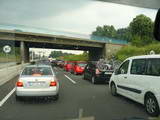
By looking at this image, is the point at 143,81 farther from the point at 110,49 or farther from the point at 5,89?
the point at 110,49

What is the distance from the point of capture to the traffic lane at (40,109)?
6.26 m

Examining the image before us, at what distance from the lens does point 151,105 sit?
6.42 metres

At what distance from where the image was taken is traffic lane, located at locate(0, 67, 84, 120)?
6.26 meters

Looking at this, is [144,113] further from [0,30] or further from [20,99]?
[0,30]

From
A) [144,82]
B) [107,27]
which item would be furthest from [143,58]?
[107,27]

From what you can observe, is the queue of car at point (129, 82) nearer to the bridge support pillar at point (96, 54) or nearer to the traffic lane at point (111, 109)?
the traffic lane at point (111, 109)

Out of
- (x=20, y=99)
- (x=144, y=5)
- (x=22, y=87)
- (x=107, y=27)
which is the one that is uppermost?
(x=107, y=27)

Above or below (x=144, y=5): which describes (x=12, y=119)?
below

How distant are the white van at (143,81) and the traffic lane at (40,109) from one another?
197 cm

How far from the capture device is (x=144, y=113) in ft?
21.9

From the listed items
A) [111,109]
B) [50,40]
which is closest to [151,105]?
[111,109]

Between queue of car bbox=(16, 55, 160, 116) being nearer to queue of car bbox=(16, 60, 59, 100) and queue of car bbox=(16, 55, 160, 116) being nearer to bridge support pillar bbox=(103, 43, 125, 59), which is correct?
queue of car bbox=(16, 60, 59, 100)

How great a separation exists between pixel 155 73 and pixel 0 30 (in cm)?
3653

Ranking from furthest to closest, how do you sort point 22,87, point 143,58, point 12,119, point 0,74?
point 0,74 < point 22,87 < point 143,58 < point 12,119
